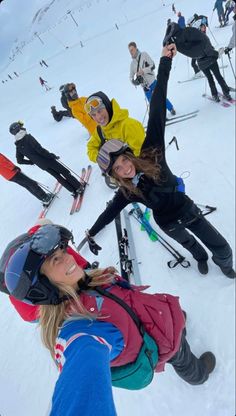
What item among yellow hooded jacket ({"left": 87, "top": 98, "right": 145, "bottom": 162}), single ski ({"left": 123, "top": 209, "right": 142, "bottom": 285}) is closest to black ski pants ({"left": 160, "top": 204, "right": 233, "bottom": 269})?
single ski ({"left": 123, "top": 209, "right": 142, "bottom": 285})

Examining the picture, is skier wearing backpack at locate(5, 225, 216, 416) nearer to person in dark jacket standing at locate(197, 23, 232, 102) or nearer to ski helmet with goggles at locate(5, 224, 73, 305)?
ski helmet with goggles at locate(5, 224, 73, 305)

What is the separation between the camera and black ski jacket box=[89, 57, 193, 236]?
207 cm

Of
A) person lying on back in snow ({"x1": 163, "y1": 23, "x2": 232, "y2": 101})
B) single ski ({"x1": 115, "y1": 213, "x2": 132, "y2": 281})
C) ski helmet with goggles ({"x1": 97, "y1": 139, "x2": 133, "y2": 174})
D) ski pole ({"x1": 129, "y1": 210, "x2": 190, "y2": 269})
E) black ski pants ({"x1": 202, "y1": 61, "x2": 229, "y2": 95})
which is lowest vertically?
ski pole ({"x1": 129, "y1": 210, "x2": 190, "y2": 269})

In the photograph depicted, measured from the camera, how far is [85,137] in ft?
28.8

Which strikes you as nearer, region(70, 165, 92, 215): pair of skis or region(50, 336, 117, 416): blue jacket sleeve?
region(50, 336, 117, 416): blue jacket sleeve

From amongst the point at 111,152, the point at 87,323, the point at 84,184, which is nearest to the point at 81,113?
the point at 84,184

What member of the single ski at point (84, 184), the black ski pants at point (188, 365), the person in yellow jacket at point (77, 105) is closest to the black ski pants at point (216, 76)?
the person in yellow jacket at point (77, 105)

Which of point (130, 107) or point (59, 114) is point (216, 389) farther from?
point (59, 114)

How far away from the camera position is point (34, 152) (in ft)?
18.1

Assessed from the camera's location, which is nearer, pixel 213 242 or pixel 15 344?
pixel 213 242

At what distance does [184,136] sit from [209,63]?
1.45m

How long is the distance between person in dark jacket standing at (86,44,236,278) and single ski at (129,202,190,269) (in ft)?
2.31

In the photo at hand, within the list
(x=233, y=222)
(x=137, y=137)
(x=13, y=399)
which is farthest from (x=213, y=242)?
(x=13, y=399)

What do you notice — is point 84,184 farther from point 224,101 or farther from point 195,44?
point 195,44
